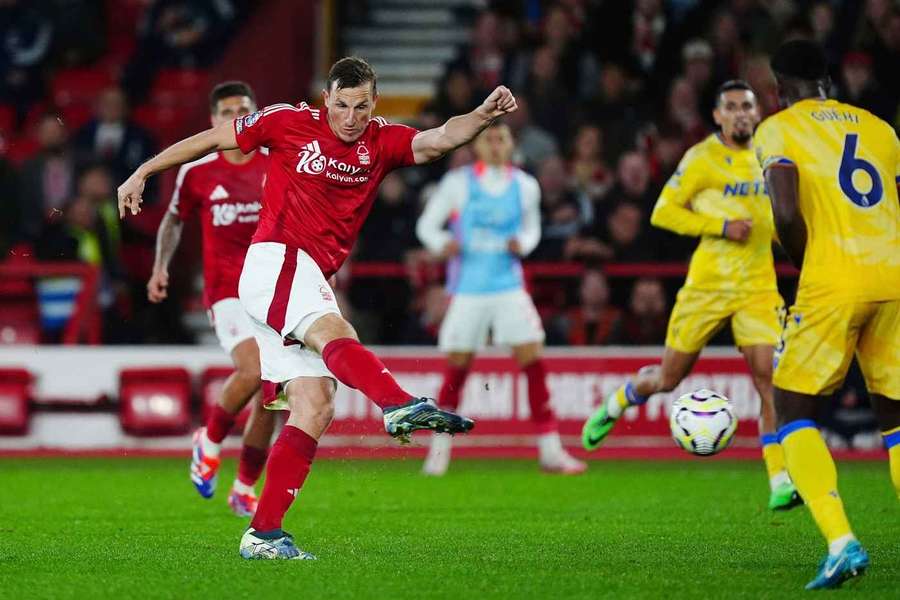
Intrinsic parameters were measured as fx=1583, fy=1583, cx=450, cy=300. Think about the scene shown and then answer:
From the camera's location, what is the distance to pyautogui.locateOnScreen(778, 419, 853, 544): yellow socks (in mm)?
6270

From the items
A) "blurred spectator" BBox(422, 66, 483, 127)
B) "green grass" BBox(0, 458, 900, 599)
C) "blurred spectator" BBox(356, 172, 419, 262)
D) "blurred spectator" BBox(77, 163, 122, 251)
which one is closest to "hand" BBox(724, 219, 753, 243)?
"green grass" BBox(0, 458, 900, 599)

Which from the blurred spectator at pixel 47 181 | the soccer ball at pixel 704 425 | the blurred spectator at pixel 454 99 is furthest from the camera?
the blurred spectator at pixel 454 99

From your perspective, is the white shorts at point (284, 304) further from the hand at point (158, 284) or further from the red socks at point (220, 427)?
the hand at point (158, 284)

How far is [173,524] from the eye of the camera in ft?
28.0

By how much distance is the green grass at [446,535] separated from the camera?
6.26m

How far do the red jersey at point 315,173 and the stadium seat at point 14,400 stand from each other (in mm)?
6390

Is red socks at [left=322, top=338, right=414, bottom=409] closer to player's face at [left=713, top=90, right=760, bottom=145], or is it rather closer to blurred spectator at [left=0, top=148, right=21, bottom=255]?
player's face at [left=713, top=90, right=760, bottom=145]

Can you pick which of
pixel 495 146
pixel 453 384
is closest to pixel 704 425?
pixel 453 384

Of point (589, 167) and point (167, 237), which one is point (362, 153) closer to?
point (167, 237)

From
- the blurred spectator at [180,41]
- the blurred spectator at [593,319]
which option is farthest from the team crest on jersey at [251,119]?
the blurred spectator at [180,41]

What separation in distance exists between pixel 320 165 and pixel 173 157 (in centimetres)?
65

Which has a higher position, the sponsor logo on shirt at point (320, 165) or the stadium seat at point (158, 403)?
the sponsor logo on shirt at point (320, 165)

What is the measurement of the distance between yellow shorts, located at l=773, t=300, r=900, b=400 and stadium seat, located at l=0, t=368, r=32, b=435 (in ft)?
26.5

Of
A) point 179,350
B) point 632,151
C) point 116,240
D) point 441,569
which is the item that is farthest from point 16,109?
point 441,569
